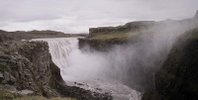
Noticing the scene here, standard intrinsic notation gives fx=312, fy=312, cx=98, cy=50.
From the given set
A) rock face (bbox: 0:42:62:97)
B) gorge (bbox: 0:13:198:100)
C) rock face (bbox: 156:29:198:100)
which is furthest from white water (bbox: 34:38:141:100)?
rock face (bbox: 0:42:62:97)

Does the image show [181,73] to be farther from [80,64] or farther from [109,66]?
[80,64]

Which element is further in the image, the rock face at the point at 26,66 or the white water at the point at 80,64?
the white water at the point at 80,64

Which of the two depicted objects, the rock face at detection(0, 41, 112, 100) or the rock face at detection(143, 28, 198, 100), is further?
the rock face at detection(143, 28, 198, 100)

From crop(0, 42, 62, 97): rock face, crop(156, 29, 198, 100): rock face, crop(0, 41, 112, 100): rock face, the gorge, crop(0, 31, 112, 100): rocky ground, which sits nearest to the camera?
crop(0, 31, 112, 100): rocky ground

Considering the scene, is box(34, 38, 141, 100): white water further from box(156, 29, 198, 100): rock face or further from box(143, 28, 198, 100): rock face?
box(156, 29, 198, 100): rock face

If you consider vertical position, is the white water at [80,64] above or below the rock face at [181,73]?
below

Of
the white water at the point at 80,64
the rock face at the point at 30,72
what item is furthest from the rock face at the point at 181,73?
the white water at the point at 80,64

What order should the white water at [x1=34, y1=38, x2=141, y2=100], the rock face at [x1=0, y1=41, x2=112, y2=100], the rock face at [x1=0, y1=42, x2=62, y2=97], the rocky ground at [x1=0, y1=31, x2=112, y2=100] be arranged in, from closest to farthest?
the rocky ground at [x1=0, y1=31, x2=112, y2=100] → the rock face at [x1=0, y1=41, x2=112, y2=100] → the rock face at [x1=0, y1=42, x2=62, y2=97] → the white water at [x1=34, y1=38, x2=141, y2=100]

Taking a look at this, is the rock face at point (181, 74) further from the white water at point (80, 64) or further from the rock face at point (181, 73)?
the white water at point (80, 64)

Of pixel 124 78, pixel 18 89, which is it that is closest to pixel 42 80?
pixel 18 89

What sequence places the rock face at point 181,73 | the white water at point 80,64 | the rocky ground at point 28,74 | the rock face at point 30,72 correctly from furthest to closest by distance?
the white water at point 80,64, the rock face at point 181,73, the rock face at point 30,72, the rocky ground at point 28,74

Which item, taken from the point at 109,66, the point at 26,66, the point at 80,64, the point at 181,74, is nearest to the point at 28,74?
the point at 26,66

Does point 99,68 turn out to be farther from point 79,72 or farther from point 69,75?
point 69,75

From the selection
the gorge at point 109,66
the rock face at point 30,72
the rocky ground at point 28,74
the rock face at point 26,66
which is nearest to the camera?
the rocky ground at point 28,74
